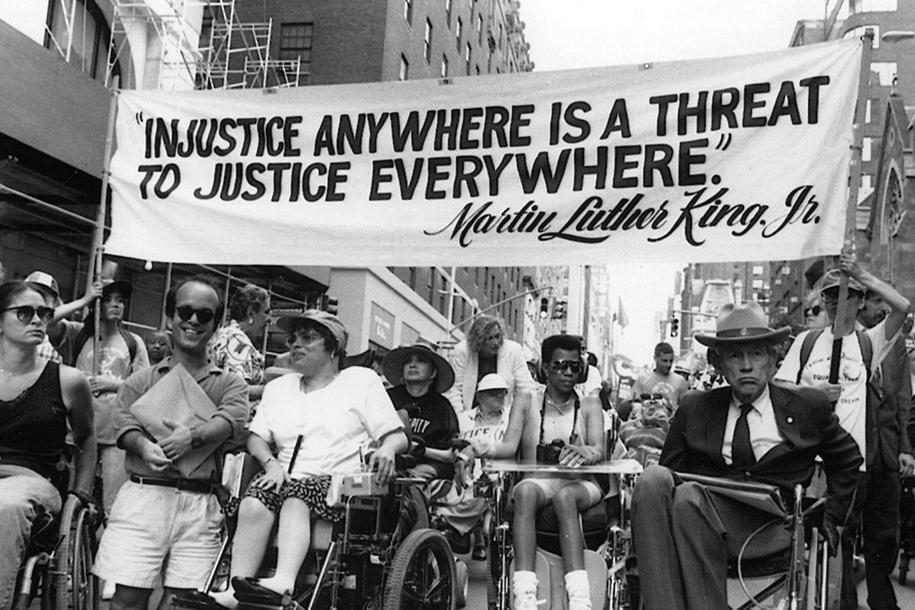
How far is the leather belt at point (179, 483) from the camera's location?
184 inches

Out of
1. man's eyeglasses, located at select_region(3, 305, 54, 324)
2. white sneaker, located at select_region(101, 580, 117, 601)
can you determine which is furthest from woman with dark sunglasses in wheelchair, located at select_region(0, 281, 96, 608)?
white sneaker, located at select_region(101, 580, 117, 601)

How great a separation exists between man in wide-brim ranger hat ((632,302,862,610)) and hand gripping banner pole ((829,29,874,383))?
662 mm

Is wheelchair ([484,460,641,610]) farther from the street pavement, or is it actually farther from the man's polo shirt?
the street pavement

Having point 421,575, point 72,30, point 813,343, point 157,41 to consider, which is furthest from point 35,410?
point 157,41

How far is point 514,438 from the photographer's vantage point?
616 cm

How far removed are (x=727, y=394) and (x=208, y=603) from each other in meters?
2.62

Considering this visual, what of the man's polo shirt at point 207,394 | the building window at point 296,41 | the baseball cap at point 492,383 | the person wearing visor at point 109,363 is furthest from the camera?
the building window at point 296,41

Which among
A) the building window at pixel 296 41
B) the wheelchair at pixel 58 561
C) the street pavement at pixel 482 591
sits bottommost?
the street pavement at pixel 482 591

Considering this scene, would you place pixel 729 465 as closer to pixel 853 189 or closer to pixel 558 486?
pixel 558 486

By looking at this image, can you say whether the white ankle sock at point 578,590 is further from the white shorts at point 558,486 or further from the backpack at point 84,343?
the backpack at point 84,343

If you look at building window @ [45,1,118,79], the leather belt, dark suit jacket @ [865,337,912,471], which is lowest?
the leather belt

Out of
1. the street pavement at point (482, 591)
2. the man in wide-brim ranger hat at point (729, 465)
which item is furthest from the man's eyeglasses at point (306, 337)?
the street pavement at point (482, 591)

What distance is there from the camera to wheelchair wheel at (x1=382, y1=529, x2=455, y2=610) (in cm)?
471

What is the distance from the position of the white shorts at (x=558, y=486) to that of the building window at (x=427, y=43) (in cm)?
3156
